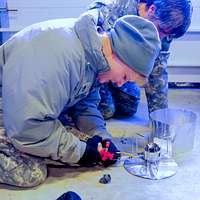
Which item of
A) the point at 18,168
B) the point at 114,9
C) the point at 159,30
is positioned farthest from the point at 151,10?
the point at 18,168

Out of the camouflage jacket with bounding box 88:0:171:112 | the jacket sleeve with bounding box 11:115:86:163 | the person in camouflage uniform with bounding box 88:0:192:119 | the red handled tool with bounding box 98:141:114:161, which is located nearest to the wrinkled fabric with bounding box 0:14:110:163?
the jacket sleeve with bounding box 11:115:86:163

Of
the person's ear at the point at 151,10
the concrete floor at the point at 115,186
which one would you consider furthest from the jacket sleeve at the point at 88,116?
the person's ear at the point at 151,10

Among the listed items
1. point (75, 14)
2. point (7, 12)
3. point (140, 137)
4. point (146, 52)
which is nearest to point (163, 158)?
point (140, 137)

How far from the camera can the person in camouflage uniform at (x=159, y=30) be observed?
1.81m

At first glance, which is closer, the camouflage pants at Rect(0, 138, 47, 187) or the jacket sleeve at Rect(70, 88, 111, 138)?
the camouflage pants at Rect(0, 138, 47, 187)

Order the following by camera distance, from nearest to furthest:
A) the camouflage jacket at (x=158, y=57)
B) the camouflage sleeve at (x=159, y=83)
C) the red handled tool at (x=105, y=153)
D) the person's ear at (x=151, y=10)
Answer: the red handled tool at (x=105, y=153)
the person's ear at (x=151, y=10)
the camouflage jacket at (x=158, y=57)
the camouflage sleeve at (x=159, y=83)

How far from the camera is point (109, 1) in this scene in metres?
Answer: 2.04

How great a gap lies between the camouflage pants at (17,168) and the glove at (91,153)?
183mm

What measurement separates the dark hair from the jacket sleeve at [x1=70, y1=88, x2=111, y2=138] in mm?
455

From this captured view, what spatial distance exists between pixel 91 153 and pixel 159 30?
65cm

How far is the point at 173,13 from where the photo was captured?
1.81 m

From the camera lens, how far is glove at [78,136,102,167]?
1689 mm

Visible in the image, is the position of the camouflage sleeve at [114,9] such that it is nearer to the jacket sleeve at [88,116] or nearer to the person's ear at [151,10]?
the person's ear at [151,10]

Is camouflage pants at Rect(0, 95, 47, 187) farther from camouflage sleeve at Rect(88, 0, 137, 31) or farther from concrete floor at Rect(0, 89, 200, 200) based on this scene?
camouflage sleeve at Rect(88, 0, 137, 31)
